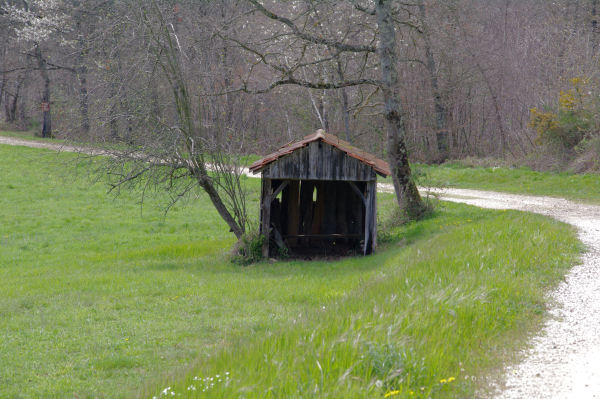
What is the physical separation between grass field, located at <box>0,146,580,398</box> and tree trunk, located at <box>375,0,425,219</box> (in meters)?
0.99

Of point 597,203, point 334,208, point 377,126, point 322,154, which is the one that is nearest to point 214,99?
→ point 322,154

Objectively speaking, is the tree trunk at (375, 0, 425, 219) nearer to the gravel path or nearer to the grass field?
the grass field

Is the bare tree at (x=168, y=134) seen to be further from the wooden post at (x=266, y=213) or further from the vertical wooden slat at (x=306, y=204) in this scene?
the vertical wooden slat at (x=306, y=204)

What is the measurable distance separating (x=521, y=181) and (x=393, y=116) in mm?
9560

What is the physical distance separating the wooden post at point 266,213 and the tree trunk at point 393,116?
131 inches

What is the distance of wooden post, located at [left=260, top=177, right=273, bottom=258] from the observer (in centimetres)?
1515

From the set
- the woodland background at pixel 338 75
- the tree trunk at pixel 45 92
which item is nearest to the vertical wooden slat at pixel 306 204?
the woodland background at pixel 338 75

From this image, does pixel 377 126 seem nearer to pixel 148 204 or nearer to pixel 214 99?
pixel 148 204

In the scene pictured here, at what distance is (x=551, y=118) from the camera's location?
25.2 m

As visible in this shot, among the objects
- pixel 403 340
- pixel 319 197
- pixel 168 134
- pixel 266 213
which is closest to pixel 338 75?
pixel 319 197

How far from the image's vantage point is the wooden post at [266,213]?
1515 centimetres

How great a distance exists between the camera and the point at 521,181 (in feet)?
76.8

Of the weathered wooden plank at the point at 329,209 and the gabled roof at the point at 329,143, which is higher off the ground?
the gabled roof at the point at 329,143

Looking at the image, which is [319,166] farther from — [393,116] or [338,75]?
[338,75]
